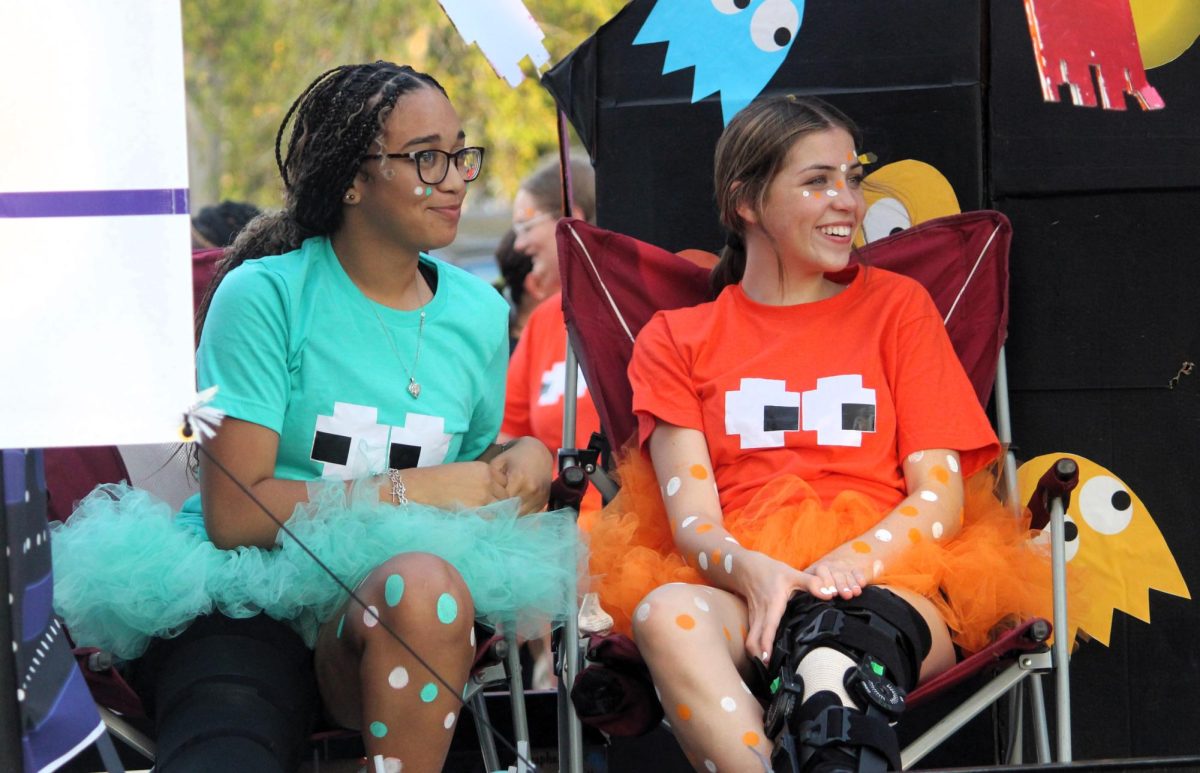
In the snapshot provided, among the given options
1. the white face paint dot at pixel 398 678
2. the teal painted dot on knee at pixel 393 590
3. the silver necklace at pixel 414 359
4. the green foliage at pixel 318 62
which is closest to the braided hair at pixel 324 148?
the silver necklace at pixel 414 359

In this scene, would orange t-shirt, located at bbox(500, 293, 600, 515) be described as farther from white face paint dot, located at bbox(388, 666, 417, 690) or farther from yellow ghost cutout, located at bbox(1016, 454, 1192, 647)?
white face paint dot, located at bbox(388, 666, 417, 690)

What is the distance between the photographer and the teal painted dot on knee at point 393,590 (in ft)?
7.41

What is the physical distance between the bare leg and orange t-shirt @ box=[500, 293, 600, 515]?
1.67 m

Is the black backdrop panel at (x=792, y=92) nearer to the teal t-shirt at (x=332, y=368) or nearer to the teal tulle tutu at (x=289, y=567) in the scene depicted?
the teal t-shirt at (x=332, y=368)

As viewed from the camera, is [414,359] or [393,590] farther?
[414,359]

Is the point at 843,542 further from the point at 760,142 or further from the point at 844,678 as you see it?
the point at 760,142

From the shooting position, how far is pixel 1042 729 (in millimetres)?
2764

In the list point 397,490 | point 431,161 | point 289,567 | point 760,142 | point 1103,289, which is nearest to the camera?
point 289,567

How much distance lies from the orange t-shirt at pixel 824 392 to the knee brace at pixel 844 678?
359 mm

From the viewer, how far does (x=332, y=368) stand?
2.62 metres

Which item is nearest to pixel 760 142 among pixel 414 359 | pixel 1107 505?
pixel 414 359

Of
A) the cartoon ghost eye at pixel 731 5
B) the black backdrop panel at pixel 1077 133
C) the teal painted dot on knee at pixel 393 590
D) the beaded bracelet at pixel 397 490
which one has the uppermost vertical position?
the cartoon ghost eye at pixel 731 5

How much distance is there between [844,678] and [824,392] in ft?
2.29

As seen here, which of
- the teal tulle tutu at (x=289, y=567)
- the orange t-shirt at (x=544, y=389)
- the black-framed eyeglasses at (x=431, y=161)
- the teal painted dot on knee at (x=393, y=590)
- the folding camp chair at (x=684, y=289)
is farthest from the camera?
the orange t-shirt at (x=544, y=389)
